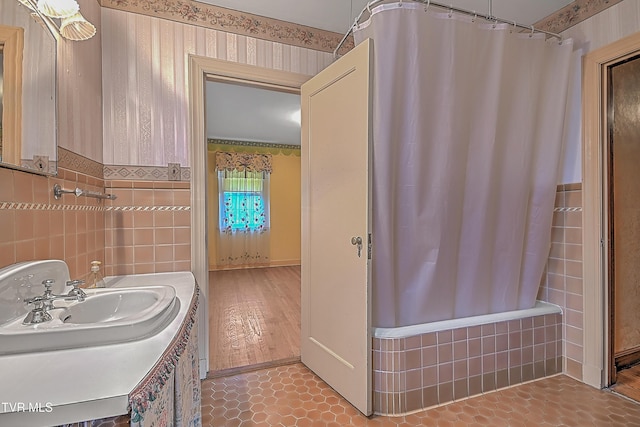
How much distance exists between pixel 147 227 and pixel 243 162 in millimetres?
3830

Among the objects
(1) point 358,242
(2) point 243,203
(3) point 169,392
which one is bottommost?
(3) point 169,392

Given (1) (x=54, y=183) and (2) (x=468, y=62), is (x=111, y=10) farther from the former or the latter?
(2) (x=468, y=62)

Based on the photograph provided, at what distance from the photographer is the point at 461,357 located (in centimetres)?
174

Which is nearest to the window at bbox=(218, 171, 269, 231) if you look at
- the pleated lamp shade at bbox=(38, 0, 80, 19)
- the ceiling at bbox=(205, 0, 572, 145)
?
the ceiling at bbox=(205, 0, 572, 145)

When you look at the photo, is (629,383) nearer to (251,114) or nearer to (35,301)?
(35,301)

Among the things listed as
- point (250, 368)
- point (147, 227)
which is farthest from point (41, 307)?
point (250, 368)

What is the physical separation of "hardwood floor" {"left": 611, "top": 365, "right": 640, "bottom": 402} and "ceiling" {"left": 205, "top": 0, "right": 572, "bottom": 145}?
7.65 feet

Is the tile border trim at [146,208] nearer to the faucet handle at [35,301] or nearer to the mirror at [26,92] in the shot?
the mirror at [26,92]

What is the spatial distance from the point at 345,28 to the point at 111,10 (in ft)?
4.80

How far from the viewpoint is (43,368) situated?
27.0 inches

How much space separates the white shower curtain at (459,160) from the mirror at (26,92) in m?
1.36

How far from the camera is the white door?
1.57 meters

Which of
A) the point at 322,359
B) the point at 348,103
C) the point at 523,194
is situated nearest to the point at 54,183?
the point at 348,103

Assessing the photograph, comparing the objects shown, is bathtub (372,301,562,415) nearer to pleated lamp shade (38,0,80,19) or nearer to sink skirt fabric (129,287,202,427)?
sink skirt fabric (129,287,202,427)
